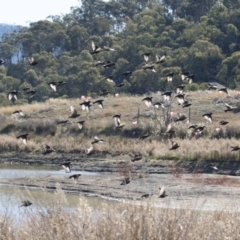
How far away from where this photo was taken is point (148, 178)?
29.5m

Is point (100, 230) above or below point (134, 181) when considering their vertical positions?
above

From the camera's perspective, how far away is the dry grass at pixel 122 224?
304 inches

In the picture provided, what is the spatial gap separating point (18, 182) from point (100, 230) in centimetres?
2050

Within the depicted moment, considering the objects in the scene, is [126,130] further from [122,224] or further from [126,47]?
[122,224]

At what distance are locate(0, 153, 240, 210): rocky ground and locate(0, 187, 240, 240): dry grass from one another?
513 inches

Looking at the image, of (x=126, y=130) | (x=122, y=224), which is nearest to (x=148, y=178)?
(x=126, y=130)

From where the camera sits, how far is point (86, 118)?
44531 mm

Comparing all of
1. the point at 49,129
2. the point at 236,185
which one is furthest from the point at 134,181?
the point at 49,129

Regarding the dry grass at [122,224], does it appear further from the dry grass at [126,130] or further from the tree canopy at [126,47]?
the tree canopy at [126,47]

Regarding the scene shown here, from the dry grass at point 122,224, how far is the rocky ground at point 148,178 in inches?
513

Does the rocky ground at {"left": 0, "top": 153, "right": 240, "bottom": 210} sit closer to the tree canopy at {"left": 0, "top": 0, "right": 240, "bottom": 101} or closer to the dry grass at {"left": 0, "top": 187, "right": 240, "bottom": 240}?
the dry grass at {"left": 0, "top": 187, "right": 240, "bottom": 240}

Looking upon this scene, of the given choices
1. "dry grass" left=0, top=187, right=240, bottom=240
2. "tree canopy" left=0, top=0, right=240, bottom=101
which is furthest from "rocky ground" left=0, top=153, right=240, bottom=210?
"tree canopy" left=0, top=0, right=240, bottom=101

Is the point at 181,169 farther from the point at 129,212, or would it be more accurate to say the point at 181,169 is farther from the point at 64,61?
the point at 64,61

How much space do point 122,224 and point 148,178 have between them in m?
21.8
